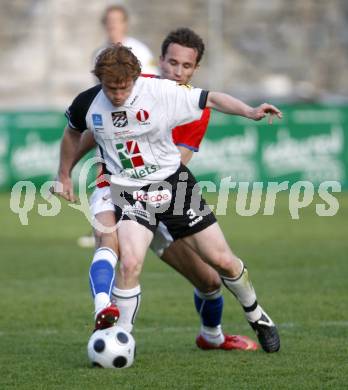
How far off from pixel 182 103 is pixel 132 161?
1.45 ft

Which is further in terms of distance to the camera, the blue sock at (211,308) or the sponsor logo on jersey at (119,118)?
the blue sock at (211,308)

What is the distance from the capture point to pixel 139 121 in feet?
20.1

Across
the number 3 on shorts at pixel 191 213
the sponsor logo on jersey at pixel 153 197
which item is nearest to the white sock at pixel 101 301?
the sponsor logo on jersey at pixel 153 197

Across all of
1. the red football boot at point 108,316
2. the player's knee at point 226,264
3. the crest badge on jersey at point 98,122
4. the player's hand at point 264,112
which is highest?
the player's hand at point 264,112

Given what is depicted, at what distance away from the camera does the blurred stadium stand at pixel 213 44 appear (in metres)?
23.4

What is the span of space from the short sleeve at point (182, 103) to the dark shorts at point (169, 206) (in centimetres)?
38

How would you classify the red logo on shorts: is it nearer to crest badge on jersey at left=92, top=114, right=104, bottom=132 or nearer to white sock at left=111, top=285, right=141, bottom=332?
crest badge on jersey at left=92, top=114, right=104, bottom=132

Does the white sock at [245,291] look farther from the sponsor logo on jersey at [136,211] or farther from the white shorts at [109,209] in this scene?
Answer: the sponsor logo on jersey at [136,211]

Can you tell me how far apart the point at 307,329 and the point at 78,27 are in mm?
16898

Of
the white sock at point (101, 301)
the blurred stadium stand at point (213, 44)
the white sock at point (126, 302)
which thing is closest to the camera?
the white sock at point (101, 301)

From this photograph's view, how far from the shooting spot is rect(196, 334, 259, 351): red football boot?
6762 millimetres

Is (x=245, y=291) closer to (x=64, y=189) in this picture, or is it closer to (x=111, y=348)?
(x=111, y=348)

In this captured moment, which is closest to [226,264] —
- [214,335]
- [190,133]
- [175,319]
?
[214,335]

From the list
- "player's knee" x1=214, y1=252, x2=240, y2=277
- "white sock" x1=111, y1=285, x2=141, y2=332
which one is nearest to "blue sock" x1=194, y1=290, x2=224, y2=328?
"player's knee" x1=214, y1=252, x2=240, y2=277
